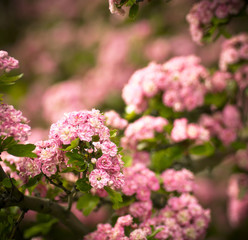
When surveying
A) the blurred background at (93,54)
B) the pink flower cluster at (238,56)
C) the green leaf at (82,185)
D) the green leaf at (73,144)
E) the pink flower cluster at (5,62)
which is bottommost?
the green leaf at (82,185)

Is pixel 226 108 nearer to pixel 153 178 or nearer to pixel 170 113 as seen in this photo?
pixel 170 113

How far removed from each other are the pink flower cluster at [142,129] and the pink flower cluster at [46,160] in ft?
3.12

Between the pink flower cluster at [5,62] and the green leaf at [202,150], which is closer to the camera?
the pink flower cluster at [5,62]

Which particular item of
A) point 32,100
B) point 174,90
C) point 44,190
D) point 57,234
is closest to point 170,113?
point 174,90

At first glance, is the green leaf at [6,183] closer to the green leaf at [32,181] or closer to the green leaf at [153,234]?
the green leaf at [32,181]

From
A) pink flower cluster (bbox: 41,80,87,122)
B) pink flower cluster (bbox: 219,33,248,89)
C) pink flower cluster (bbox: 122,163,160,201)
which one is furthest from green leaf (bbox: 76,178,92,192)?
pink flower cluster (bbox: 41,80,87,122)

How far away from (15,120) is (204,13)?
4.80ft

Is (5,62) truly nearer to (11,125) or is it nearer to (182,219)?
(11,125)

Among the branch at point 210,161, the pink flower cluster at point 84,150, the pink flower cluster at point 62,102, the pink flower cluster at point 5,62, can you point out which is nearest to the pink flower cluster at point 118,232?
the pink flower cluster at point 84,150

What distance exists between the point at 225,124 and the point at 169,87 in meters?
0.68

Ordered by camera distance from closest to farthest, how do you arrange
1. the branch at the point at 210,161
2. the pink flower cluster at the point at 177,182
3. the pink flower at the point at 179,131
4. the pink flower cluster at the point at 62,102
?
1. the pink flower cluster at the point at 177,182
2. the pink flower at the point at 179,131
3. the branch at the point at 210,161
4. the pink flower cluster at the point at 62,102

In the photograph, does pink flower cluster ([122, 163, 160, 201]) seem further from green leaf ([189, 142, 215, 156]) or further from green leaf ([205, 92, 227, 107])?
green leaf ([205, 92, 227, 107])

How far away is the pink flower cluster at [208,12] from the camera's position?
2.20 m

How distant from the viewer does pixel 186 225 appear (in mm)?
1996
